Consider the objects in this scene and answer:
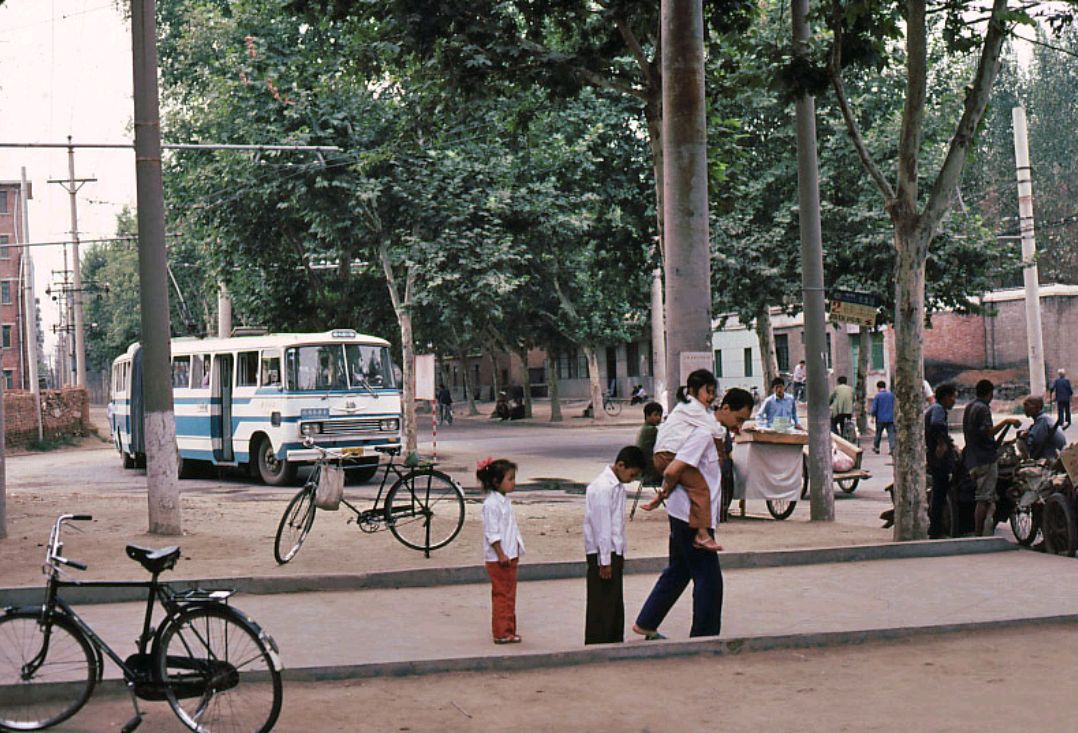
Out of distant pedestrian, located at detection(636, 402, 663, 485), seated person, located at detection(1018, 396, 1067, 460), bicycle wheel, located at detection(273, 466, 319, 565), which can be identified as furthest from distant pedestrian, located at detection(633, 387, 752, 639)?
distant pedestrian, located at detection(636, 402, 663, 485)

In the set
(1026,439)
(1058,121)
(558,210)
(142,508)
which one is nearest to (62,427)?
(558,210)

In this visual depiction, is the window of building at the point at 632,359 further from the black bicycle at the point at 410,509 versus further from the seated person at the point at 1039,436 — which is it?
the black bicycle at the point at 410,509

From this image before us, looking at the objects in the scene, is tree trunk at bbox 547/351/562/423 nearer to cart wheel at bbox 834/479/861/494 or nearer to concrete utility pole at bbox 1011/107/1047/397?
concrete utility pole at bbox 1011/107/1047/397

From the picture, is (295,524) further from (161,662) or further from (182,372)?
(182,372)

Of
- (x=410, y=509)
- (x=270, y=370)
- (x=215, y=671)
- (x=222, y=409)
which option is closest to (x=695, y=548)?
(x=215, y=671)

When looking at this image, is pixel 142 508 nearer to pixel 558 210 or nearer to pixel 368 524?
pixel 368 524

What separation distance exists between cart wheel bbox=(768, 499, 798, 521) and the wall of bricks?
3007 cm

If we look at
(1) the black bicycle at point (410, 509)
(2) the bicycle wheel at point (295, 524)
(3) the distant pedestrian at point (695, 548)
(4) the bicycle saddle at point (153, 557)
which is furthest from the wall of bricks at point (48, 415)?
(4) the bicycle saddle at point (153, 557)

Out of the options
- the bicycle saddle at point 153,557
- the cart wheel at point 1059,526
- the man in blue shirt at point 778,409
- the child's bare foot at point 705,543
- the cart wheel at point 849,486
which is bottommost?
the cart wheel at point 849,486

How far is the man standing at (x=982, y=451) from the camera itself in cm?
1313

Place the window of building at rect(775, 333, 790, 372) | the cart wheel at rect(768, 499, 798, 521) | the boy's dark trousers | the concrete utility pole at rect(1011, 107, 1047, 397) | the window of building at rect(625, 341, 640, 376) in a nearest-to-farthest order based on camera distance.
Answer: the boy's dark trousers
the cart wheel at rect(768, 499, 798, 521)
the concrete utility pole at rect(1011, 107, 1047, 397)
the window of building at rect(775, 333, 790, 372)
the window of building at rect(625, 341, 640, 376)

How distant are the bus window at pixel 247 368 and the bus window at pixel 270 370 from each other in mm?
255

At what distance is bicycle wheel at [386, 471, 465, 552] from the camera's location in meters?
12.9

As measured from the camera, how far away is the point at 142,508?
58.2ft
